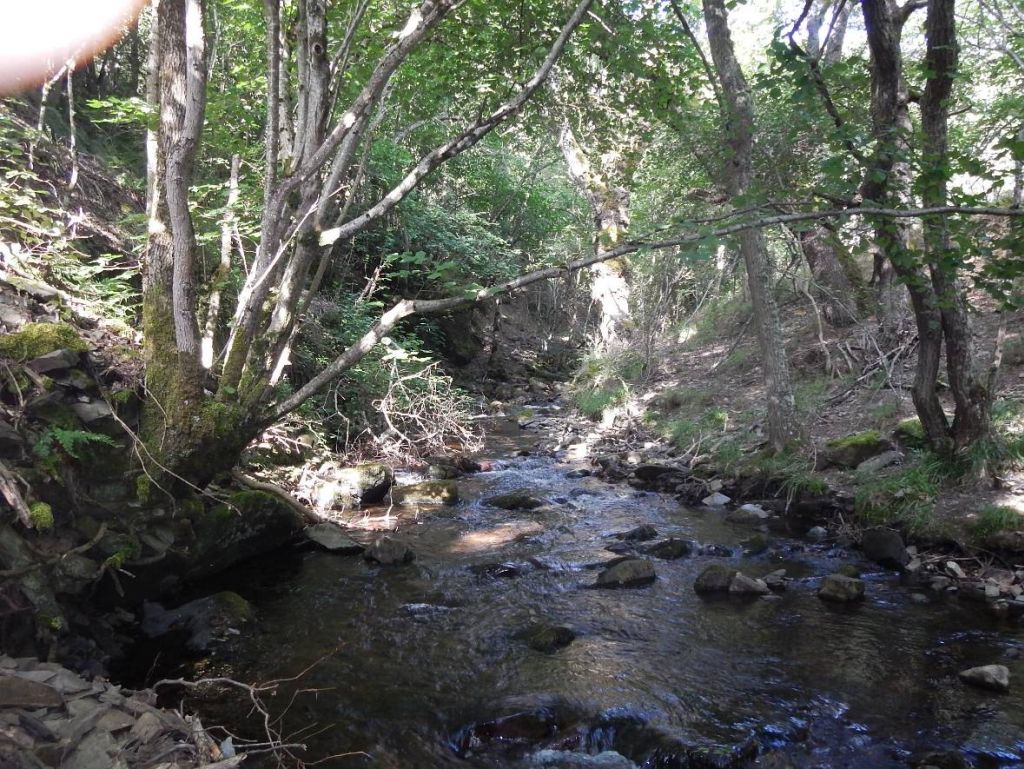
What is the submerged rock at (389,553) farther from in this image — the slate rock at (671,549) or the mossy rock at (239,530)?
the slate rock at (671,549)

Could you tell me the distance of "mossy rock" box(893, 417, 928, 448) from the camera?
7.58m

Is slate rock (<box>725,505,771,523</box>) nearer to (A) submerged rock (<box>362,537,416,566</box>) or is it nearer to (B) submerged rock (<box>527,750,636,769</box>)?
(A) submerged rock (<box>362,537,416,566</box>)

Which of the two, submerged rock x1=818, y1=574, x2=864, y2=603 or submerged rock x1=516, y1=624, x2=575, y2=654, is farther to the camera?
submerged rock x1=818, y1=574, x2=864, y2=603

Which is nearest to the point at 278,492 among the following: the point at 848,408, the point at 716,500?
the point at 716,500

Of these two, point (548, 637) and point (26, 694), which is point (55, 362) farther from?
point (548, 637)

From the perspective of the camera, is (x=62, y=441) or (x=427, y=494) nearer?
(x=62, y=441)

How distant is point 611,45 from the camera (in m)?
7.23

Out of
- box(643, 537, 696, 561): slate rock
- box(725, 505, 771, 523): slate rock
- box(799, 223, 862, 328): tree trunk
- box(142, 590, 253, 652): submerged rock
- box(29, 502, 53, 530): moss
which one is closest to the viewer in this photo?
box(29, 502, 53, 530): moss

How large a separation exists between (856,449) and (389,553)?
590cm

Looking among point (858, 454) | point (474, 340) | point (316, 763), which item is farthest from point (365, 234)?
point (316, 763)

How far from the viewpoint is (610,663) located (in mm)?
4859

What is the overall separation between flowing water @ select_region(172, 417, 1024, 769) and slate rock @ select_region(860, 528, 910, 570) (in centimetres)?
13

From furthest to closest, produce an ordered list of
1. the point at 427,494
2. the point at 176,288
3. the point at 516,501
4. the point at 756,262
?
the point at 427,494
the point at 516,501
the point at 756,262
the point at 176,288

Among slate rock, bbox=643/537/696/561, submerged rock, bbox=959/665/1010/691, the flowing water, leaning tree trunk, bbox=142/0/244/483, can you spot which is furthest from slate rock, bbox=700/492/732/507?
leaning tree trunk, bbox=142/0/244/483
